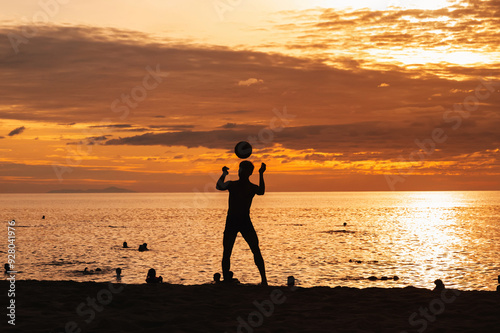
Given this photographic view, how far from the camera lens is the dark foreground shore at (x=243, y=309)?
8.23m

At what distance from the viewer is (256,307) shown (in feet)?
31.2

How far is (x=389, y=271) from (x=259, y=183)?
31.7m

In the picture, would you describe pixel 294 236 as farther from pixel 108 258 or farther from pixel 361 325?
pixel 361 325

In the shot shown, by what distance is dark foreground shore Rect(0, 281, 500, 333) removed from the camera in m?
8.23

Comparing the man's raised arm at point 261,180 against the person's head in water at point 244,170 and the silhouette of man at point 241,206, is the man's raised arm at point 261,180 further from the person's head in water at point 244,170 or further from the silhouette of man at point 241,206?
the person's head in water at point 244,170

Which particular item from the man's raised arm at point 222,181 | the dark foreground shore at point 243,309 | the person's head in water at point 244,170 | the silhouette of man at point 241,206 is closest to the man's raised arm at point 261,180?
the silhouette of man at point 241,206

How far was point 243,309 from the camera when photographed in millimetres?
9438

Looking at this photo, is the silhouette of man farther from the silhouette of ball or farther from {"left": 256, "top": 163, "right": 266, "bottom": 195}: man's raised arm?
the silhouette of ball

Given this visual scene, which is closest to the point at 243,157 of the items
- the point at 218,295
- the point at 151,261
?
the point at 218,295

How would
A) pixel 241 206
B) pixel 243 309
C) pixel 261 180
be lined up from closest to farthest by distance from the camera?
pixel 243 309 < pixel 261 180 < pixel 241 206

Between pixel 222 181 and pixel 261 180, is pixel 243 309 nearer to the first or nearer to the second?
pixel 222 181

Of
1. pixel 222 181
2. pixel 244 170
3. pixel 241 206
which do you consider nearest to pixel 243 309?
pixel 241 206

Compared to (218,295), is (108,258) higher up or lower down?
higher up

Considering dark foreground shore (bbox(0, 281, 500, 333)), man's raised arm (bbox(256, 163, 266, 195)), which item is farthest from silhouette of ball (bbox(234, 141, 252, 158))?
dark foreground shore (bbox(0, 281, 500, 333))
